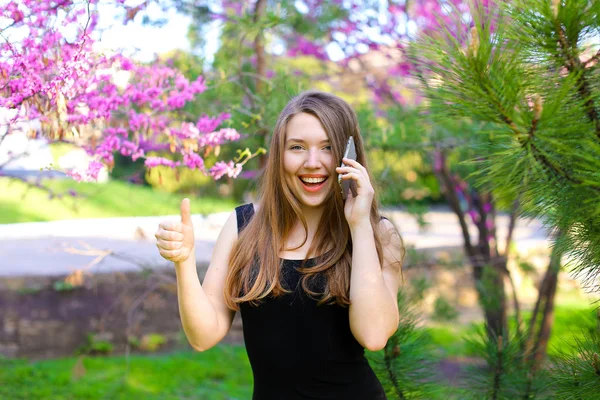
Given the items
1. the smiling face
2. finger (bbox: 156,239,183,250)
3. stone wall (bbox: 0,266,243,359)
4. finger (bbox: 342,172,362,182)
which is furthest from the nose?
stone wall (bbox: 0,266,243,359)

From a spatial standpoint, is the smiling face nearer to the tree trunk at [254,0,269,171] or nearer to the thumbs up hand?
the thumbs up hand

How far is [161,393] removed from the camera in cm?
371

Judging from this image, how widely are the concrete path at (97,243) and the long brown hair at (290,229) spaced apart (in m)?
1.39

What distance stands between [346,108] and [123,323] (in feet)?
10.2

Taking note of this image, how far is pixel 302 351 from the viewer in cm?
145

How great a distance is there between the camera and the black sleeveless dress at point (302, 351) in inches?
56.7

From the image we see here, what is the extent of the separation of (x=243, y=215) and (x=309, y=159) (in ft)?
0.93

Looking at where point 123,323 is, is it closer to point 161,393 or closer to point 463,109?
point 161,393

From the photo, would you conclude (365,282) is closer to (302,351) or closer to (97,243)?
(302,351)

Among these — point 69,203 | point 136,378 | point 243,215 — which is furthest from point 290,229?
point 69,203

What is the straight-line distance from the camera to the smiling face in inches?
58.1

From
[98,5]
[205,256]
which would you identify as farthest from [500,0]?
[205,256]

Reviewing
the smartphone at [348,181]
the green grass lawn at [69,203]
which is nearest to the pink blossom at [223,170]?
the smartphone at [348,181]

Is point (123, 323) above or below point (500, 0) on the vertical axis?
below
